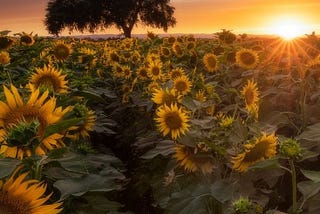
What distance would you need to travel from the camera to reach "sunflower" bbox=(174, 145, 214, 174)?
115 inches

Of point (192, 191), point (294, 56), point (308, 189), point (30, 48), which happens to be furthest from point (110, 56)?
point (308, 189)

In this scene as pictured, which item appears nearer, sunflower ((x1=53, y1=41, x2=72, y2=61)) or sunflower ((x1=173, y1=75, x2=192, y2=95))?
sunflower ((x1=173, y1=75, x2=192, y2=95))

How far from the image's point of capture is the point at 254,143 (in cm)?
256

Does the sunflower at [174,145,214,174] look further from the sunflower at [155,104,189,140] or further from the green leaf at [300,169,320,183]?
the green leaf at [300,169,320,183]

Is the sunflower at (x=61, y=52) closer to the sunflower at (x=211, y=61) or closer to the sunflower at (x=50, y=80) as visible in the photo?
the sunflower at (x=211, y=61)

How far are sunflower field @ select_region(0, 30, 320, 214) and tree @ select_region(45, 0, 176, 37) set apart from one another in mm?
46409

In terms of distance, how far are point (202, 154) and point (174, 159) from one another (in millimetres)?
415

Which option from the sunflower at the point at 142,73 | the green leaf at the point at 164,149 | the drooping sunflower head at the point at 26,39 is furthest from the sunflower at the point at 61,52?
the green leaf at the point at 164,149

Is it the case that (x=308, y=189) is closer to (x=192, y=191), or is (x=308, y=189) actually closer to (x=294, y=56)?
(x=192, y=191)

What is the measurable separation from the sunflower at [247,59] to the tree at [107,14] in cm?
4684

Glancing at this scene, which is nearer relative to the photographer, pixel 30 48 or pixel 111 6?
pixel 30 48

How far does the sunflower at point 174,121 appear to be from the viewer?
324 cm

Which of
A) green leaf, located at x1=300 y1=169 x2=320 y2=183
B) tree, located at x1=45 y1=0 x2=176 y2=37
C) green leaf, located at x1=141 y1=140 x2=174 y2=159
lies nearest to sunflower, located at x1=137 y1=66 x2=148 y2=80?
green leaf, located at x1=141 y1=140 x2=174 y2=159

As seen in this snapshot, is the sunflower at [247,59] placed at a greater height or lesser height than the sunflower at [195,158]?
greater
